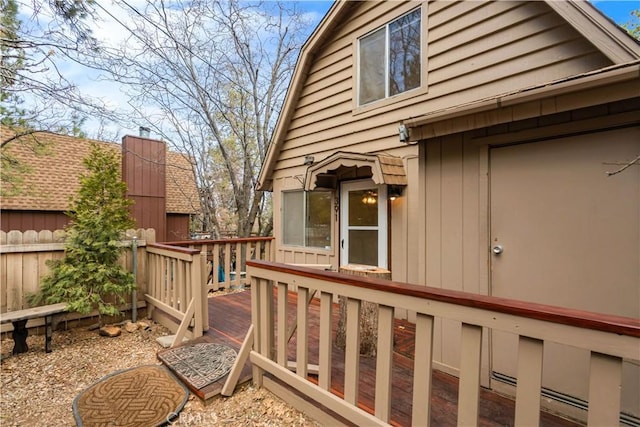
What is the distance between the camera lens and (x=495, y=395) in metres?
2.36

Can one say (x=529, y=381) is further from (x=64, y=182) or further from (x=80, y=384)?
(x=64, y=182)

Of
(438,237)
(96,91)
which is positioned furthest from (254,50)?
(438,237)

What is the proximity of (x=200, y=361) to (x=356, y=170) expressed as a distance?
11.0 ft

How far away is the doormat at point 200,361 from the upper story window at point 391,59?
418 centimetres

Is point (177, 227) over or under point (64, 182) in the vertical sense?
under

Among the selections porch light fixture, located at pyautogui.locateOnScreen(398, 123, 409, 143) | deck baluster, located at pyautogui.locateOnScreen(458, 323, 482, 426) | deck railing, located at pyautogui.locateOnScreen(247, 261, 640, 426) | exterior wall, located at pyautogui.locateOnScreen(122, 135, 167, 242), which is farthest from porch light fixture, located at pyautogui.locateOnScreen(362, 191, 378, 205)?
exterior wall, located at pyautogui.locateOnScreen(122, 135, 167, 242)

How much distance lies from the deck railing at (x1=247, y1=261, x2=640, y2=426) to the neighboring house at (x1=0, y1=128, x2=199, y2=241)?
7.62 m

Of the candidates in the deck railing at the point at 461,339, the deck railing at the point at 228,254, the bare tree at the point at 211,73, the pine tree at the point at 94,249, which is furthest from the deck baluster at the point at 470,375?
the bare tree at the point at 211,73

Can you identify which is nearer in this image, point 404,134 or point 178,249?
point 404,134

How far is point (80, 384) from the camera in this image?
9.77 ft

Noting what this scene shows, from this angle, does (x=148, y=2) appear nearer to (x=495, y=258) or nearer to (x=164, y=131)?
(x=164, y=131)

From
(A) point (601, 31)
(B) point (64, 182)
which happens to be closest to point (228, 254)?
(A) point (601, 31)

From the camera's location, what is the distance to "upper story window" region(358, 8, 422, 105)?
4.34 meters

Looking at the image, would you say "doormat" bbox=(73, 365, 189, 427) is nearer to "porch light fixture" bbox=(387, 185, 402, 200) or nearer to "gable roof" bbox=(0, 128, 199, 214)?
"porch light fixture" bbox=(387, 185, 402, 200)
